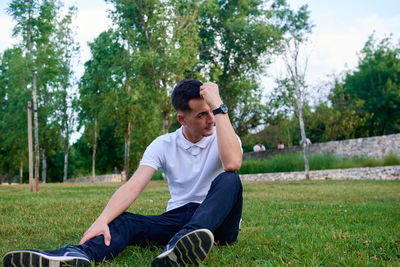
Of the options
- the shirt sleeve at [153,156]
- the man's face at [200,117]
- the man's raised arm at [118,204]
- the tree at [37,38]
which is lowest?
the man's raised arm at [118,204]

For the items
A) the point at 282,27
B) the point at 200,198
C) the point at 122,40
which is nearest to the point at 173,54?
the point at 122,40

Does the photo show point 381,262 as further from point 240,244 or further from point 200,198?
point 200,198

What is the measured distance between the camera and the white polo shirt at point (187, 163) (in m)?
3.15

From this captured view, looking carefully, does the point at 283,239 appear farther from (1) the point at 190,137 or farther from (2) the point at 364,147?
(2) the point at 364,147

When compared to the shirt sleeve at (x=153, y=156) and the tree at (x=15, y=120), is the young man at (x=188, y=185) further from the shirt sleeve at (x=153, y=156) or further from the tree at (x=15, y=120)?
the tree at (x=15, y=120)

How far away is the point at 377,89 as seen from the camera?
3328cm

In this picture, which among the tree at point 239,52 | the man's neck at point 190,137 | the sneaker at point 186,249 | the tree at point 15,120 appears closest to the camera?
the sneaker at point 186,249

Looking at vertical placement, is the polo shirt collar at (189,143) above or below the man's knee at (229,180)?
above

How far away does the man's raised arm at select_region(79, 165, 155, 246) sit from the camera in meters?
2.66

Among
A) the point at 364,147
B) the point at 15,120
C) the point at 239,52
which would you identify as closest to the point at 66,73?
the point at 15,120

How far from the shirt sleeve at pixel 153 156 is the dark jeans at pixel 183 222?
444mm

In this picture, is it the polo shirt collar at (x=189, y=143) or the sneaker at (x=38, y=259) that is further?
the polo shirt collar at (x=189, y=143)

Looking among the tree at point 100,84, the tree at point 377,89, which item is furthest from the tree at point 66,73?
the tree at point 377,89

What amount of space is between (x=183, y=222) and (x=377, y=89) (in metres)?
34.5
